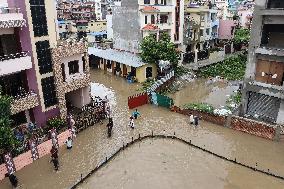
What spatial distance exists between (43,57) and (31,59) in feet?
3.97

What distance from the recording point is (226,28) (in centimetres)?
6247

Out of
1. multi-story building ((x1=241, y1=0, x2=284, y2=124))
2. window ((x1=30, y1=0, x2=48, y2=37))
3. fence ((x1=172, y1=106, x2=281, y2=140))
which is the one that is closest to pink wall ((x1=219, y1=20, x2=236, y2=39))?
multi-story building ((x1=241, y1=0, x2=284, y2=124))

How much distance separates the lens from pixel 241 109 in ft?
93.6

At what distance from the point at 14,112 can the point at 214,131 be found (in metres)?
17.8

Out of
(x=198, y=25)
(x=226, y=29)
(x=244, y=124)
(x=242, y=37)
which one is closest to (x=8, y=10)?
(x=244, y=124)

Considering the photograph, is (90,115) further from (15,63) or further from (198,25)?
(198,25)

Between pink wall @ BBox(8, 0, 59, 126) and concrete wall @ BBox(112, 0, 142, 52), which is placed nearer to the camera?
pink wall @ BBox(8, 0, 59, 126)

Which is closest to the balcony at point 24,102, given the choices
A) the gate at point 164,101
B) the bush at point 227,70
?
the gate at point 164,101

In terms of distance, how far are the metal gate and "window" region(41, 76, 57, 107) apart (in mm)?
19070

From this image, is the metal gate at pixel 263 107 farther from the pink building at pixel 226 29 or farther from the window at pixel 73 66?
the pink building at pixel 226 29

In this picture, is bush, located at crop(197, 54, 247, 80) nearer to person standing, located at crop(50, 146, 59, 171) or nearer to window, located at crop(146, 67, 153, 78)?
window, located at crop(146, 67, 153, 78)

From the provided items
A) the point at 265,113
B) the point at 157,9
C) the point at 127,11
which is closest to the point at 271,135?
the point at 265,113

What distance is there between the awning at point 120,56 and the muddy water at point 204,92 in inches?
298

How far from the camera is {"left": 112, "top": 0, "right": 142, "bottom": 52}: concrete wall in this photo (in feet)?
144
